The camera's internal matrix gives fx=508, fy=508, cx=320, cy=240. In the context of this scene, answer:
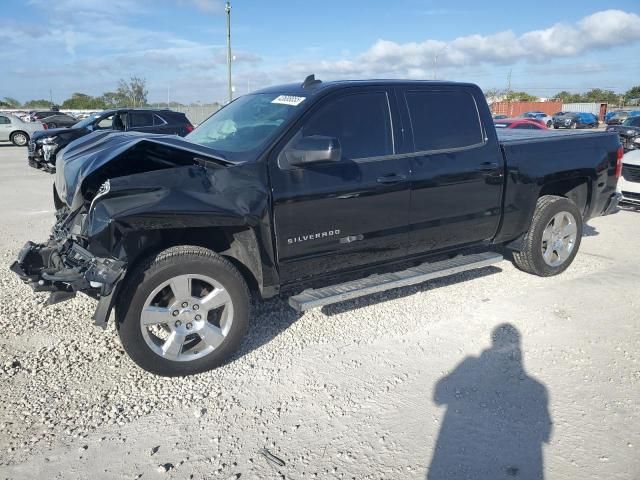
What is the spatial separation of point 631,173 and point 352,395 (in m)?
7.63

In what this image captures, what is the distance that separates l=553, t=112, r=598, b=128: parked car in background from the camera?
127 ft

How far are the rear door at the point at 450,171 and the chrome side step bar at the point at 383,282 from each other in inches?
6.9

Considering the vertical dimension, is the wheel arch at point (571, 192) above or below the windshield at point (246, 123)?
below

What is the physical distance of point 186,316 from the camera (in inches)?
136

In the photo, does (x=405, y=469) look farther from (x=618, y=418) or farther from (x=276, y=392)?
(x=618, y=418)

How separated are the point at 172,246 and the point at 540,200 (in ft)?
12.7

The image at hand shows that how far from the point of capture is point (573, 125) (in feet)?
127

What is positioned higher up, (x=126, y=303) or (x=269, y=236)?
(x=269, y=236)

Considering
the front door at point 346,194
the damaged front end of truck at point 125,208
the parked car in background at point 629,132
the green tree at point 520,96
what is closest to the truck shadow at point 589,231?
the front door at point 346,194

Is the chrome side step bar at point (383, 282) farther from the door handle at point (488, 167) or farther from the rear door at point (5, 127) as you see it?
the rear door at point (5, 127)

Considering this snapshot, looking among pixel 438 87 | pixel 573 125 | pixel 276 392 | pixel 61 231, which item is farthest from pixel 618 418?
pixel 573 125

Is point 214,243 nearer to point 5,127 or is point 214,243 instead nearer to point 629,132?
point 629,132

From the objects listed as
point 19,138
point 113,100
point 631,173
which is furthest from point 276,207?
point 113,100

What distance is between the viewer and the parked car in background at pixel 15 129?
24.5m
